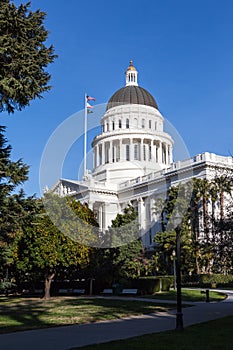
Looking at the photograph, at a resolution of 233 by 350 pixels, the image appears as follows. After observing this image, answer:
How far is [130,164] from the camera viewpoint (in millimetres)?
90875

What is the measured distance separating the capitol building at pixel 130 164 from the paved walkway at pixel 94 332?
48316mm

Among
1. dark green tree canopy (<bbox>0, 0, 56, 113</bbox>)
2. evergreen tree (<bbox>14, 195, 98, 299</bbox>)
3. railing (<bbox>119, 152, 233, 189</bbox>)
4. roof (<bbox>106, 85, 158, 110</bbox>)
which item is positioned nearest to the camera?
dark green tree canopy (<bbox>0, 0, 56, 113</bbox>)

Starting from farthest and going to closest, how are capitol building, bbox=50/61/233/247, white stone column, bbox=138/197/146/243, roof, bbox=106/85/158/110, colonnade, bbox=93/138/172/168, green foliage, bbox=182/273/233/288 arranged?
1. roof, bbox=106/85/158/110
2. colonnade, bbox=93/138/172/168
3. white stone column, bbox=138/197/146/243
4. capitol building, bbox=50/61/233/247
5. green foliage, bbox=182/273/233/288

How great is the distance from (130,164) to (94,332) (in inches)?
2971

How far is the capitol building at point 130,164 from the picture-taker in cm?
7344

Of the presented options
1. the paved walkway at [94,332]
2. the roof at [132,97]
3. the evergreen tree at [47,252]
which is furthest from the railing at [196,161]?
the paved walkway at [94,332]

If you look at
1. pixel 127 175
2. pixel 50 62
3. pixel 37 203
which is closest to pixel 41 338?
pixel 37 203

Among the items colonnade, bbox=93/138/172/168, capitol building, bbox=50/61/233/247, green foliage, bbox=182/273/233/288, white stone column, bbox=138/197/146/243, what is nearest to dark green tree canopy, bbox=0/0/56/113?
green foliage, bbox=182/273/233/288

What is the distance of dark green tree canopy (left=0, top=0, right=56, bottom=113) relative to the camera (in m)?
18.2

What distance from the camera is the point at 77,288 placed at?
45.2m

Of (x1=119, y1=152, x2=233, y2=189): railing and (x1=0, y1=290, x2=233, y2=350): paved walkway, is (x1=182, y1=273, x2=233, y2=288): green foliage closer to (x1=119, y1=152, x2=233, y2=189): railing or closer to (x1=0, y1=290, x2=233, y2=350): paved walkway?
(x1=119, y1=152, x2=233, y2=189): railing

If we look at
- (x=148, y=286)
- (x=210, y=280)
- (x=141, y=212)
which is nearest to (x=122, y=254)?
(x=210, y=280)

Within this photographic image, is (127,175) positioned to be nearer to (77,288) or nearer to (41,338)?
(77,288)

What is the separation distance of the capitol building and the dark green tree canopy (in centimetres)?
4946
